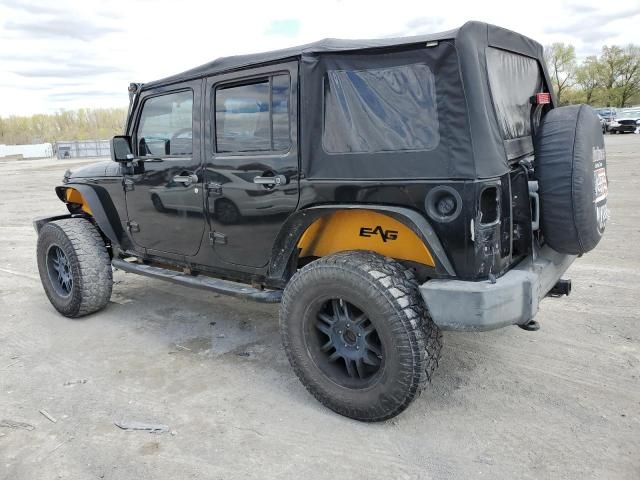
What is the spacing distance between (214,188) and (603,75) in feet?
213

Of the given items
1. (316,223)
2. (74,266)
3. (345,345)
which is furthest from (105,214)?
(345,345)

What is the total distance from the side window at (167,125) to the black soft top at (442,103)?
874 mm

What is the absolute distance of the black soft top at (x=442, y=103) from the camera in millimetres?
2490

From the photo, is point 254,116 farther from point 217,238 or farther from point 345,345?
point 345,345

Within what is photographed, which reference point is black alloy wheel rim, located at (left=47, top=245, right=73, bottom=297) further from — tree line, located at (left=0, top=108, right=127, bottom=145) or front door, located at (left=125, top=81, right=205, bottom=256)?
tree line, located at (left=0, top=108, right=127, bottom=145)

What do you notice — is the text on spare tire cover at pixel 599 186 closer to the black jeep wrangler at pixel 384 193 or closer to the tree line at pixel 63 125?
the black jeep wrangler at pixel 384 193

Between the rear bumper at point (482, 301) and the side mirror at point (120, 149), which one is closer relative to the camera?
the rear bumper at point (482, 301)

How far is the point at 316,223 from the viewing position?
3.09 metres

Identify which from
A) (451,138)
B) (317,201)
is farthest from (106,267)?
(451,138)

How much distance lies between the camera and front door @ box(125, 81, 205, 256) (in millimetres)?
3658

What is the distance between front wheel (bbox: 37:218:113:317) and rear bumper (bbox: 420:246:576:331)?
3.10 m

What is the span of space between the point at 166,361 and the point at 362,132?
219cm

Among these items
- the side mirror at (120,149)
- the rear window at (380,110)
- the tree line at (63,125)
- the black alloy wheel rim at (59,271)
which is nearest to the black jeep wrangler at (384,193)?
the rear window at (380,110)

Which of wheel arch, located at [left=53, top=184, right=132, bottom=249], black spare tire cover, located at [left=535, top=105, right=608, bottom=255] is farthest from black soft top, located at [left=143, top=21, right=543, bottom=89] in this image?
wheel arch, located at [left=53, top=184, right=132, bottom=249]
